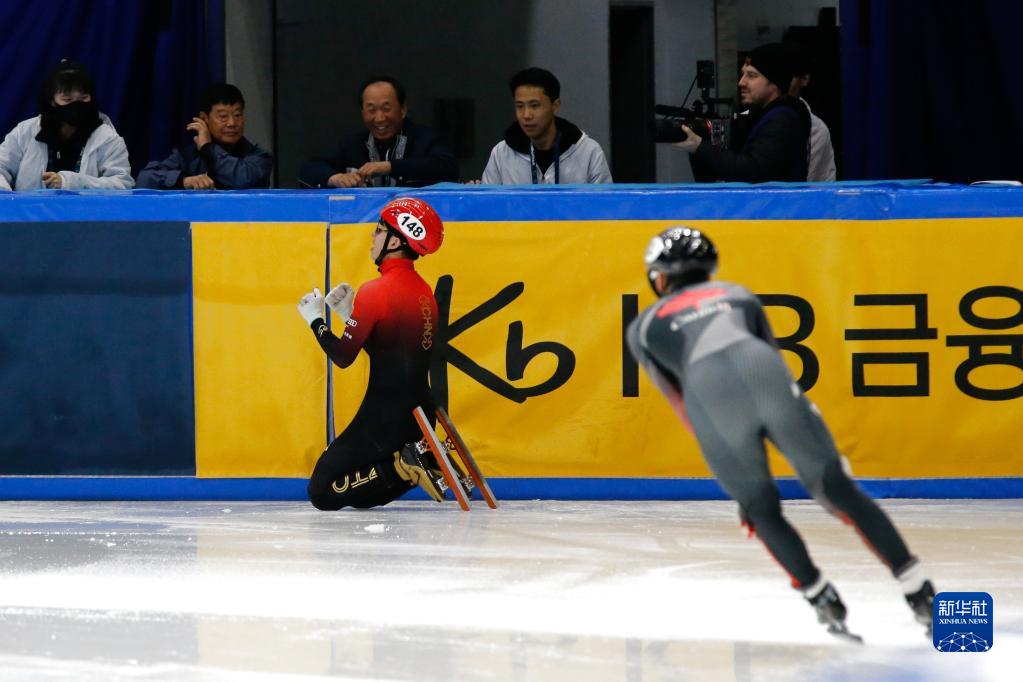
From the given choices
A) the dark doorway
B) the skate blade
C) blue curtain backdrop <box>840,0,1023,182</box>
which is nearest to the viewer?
the skate blade

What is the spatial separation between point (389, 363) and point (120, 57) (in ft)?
11.4

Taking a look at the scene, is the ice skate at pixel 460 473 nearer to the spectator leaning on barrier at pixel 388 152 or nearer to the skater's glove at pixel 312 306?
the skater's glove at pixel 312 306

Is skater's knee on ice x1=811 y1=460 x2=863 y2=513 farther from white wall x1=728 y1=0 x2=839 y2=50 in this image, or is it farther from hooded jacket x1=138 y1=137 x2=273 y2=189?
white wall x1=728 y1=0 x2=839 y2=50

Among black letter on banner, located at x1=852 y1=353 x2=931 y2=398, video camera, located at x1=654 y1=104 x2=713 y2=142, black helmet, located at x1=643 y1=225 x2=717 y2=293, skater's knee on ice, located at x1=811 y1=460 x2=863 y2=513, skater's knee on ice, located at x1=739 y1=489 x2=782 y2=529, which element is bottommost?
skater's knee on ice, located at x1=739 y1=489 x2=782 y2=529

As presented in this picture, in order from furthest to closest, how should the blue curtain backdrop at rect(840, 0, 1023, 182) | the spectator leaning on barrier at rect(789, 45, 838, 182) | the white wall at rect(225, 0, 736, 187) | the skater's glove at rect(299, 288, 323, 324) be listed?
1. the white wall at rect(225, 0, 736, 187)
2. the blue curtain backdrop at rect(840, 0, 1023, 182)
3. the spectator leaning on barrier at rect(789, 45, 838, 182)
4. the skater's glove at rect(299, 288, 323, 324)

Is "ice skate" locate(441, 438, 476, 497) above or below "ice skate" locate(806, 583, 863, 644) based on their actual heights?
above

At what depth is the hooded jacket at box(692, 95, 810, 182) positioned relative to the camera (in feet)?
25.7

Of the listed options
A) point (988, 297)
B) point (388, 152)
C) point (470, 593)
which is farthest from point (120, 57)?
point (470, 593)

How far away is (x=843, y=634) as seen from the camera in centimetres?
457

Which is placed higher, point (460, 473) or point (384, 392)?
point (384, 392)

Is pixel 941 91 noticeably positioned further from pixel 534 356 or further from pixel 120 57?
pixel 120 57

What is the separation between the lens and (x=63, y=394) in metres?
7.81

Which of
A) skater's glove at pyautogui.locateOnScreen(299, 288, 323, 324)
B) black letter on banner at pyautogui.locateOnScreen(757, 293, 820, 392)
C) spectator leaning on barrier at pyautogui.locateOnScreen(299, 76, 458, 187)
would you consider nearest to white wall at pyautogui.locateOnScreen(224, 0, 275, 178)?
spectator leaning on barrier at pyautogui.locateOnScreen(299, 76, 458, 187)

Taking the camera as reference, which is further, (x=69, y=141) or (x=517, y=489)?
(x=69, y=141)
